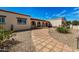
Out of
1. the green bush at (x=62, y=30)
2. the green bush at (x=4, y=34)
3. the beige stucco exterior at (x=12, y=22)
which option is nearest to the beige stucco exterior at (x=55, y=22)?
the green bush at (x=62, y=30)

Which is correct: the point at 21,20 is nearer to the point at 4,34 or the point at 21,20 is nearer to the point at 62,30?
the point at 4,34

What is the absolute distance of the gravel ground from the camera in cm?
418

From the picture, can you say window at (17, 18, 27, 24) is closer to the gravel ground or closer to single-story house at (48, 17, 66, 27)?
single-story house at (48, 17, 66, 27)

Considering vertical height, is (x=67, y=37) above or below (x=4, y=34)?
below

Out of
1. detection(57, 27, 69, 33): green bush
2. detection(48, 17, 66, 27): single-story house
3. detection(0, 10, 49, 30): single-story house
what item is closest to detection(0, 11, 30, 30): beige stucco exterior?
detection(0, 10, 49, 30): single-story house

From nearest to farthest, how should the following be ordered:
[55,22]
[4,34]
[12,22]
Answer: [4,34], [12,22], [55,22]

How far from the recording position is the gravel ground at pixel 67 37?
4.18 m

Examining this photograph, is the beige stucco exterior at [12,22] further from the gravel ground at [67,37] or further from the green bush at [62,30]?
the green bush at [62,30]

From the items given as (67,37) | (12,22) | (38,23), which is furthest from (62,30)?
(12,22)

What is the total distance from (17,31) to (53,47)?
1072mm

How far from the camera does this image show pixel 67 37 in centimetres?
423

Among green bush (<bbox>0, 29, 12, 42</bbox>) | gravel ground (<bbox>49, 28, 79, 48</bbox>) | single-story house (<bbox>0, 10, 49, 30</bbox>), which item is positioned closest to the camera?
green bush (<bbox>0, 29, 12, 42</bbox>)
